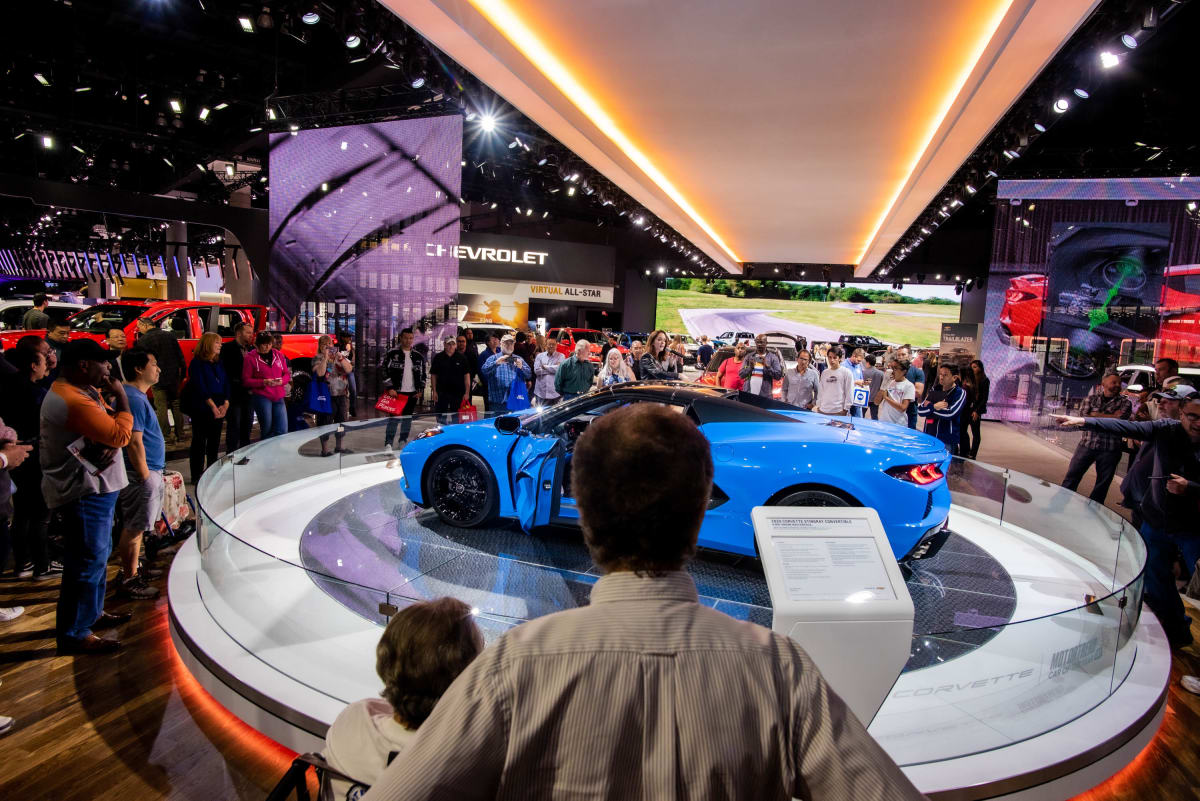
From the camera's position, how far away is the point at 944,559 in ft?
15.7

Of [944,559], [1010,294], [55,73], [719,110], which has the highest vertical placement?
[55,73]

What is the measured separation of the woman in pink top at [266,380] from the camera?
662 cm

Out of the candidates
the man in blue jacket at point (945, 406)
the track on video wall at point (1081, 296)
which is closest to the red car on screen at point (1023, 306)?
the track on video wall at point (1081, 296)

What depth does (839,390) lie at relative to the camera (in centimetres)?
796

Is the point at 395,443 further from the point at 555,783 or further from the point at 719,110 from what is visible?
the point at 555,783

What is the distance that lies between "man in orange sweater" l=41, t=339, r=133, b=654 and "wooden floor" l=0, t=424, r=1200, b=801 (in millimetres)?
246

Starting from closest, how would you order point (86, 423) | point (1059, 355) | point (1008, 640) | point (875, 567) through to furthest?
→ point (875, 567) → point (1008, 640) → point (86, 423) → point (1059, 355)

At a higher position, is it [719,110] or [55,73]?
[55,73]

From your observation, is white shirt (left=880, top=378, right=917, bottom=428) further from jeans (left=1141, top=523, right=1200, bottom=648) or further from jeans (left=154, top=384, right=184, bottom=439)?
jeans (left=154, top=384, right=184, bottom=439)

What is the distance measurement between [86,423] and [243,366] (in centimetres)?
366

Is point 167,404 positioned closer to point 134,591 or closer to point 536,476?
point 134,591

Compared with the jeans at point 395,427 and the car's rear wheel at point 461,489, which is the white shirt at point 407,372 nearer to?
the jeans at point 395,427

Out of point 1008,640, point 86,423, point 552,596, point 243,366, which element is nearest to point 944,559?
point 1008,640

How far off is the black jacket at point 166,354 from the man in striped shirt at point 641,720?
28.7ft
